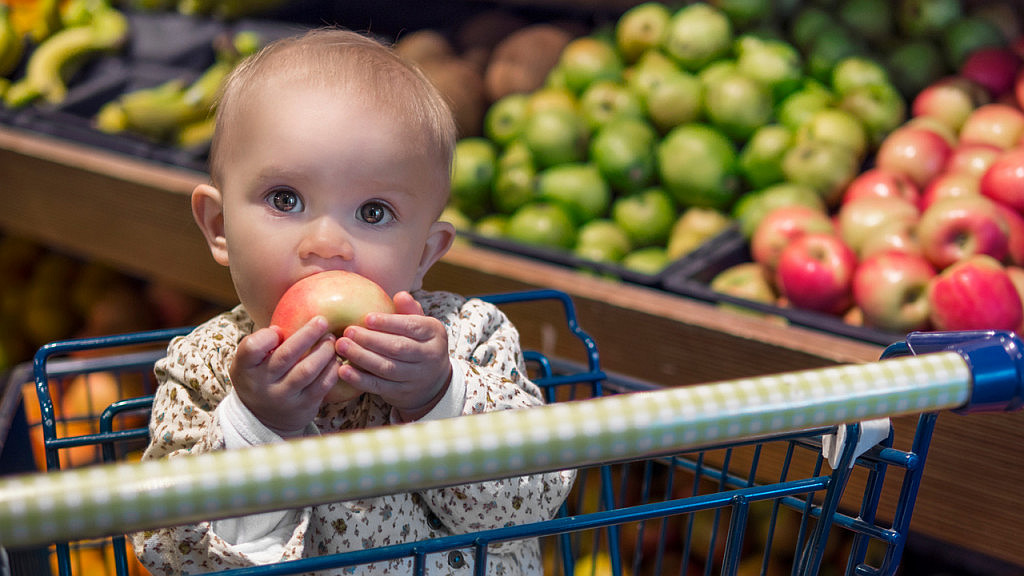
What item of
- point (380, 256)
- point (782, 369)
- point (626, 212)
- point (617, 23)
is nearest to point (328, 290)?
point (380, 256)

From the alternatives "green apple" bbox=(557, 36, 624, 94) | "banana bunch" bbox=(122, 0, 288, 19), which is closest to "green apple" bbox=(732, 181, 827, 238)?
"green apple" bbox=(557, 36, 624, 94)

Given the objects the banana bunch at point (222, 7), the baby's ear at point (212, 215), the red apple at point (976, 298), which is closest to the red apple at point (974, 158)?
the red apple at point (976, 298)

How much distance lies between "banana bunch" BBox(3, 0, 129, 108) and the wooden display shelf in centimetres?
22

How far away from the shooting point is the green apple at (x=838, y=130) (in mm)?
1834

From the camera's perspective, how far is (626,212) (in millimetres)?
1933

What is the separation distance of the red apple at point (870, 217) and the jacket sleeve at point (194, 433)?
1138mm

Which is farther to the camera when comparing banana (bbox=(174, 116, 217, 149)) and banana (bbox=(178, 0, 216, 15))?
banana (bbox=(178, 0, 216, 15))

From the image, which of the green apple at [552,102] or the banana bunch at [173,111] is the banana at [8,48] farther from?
the green apple at [552,102]

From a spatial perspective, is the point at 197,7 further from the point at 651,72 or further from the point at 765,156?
the point at 765,156

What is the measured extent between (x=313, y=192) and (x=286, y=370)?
183 millimetres

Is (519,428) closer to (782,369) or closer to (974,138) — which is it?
(782,369)

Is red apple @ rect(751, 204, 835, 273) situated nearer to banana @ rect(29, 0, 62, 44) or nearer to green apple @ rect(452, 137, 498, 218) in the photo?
green apple @ rect(452, 137, 498, 218)

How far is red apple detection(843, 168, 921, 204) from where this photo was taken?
168cm

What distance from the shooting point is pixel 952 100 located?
1.83m
